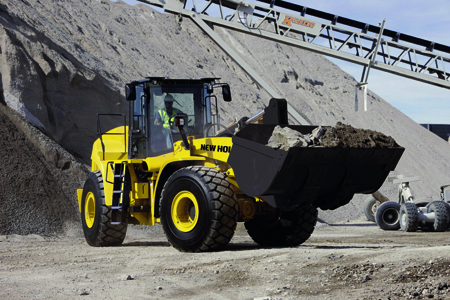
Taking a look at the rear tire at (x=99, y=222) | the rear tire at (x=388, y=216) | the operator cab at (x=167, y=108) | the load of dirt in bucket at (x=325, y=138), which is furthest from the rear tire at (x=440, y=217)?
the rear tire at (x=99, y=222)

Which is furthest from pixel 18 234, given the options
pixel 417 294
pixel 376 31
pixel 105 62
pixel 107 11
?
pixel 107 11

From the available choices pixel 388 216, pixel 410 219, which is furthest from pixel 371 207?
pixel 410 219

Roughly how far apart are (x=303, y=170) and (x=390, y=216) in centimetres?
931

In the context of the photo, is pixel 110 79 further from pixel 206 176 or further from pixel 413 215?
pixel 206 176

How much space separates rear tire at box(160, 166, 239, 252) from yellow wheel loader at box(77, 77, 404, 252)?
0.05ft

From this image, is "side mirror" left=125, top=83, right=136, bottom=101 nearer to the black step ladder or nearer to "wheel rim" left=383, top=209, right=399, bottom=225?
the black step ladder

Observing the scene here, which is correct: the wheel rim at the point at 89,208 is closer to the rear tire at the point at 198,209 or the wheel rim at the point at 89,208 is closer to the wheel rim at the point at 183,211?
the rear tire at the point at 198,209

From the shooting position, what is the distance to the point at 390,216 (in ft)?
48.7

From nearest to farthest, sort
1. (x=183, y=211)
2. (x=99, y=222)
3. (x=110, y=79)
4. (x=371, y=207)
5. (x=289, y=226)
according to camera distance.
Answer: (x=183, y=211), (x=289, y=226), (x=99, y=222), (x=371, y=207), (x=110, y=79)

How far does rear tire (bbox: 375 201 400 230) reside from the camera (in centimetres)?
1462

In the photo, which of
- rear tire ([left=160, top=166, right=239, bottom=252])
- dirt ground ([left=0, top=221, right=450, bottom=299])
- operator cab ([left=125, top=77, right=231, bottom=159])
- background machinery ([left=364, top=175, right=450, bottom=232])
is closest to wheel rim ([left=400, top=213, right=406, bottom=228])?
background machinery ([left=364, top=175, right=450, bottom=232])

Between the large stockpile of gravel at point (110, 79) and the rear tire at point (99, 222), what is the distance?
113 inches

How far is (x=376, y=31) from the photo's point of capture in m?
15.6

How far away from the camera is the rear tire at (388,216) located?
14.6 meters
